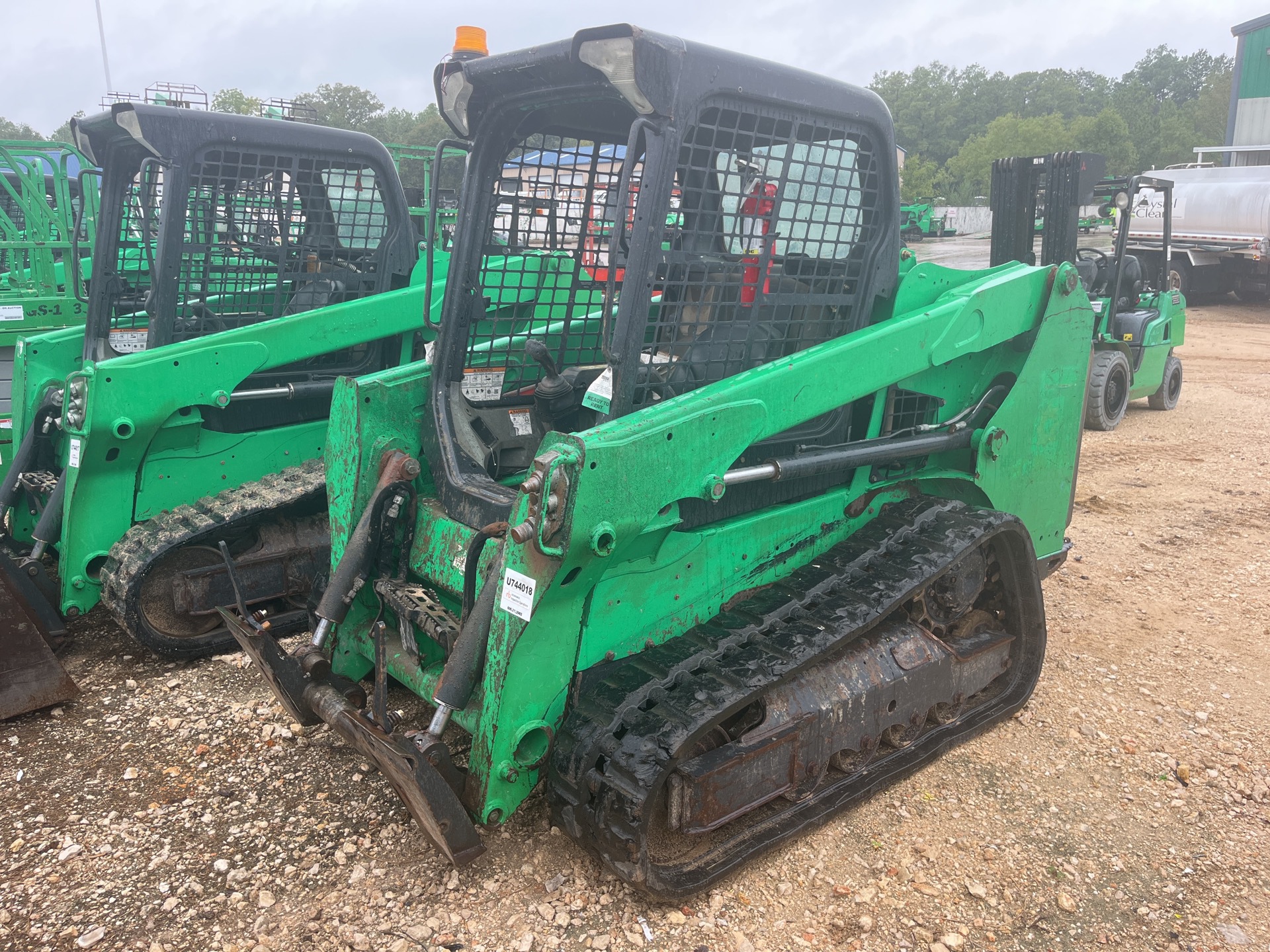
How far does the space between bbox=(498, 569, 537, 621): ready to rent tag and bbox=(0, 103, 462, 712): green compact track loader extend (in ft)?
7.27

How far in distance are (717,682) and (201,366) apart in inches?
115

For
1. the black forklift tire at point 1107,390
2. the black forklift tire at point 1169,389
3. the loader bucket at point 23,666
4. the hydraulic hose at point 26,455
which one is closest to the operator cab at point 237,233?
the hydraulic hose at point 26,455

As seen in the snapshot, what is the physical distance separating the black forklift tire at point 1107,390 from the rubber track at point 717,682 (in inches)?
257

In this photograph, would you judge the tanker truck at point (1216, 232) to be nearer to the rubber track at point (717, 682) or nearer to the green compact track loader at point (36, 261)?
the green compact track loader at point (36, 261)

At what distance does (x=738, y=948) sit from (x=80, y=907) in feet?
6.05

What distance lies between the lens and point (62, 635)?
14.3 feet

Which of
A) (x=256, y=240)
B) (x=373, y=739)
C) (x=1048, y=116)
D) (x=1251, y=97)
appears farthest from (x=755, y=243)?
(x=1048, y=116)

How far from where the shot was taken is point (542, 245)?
3.60 m

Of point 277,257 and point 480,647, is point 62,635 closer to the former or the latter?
point 277,257

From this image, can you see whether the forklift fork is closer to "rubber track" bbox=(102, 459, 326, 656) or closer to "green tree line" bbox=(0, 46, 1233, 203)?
"rubber track" bbox=(102, 459, 326, 656)

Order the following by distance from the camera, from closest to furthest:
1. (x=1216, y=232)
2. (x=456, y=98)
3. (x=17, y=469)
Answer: (x=456, y=98) < (x=17, y=469) < (x=1216, y=232)

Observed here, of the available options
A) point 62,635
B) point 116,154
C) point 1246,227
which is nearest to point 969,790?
point 62,635

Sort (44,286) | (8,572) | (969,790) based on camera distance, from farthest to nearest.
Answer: (44,286)
(8,572)
(969,790)

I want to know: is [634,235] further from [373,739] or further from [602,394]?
[373,739]
